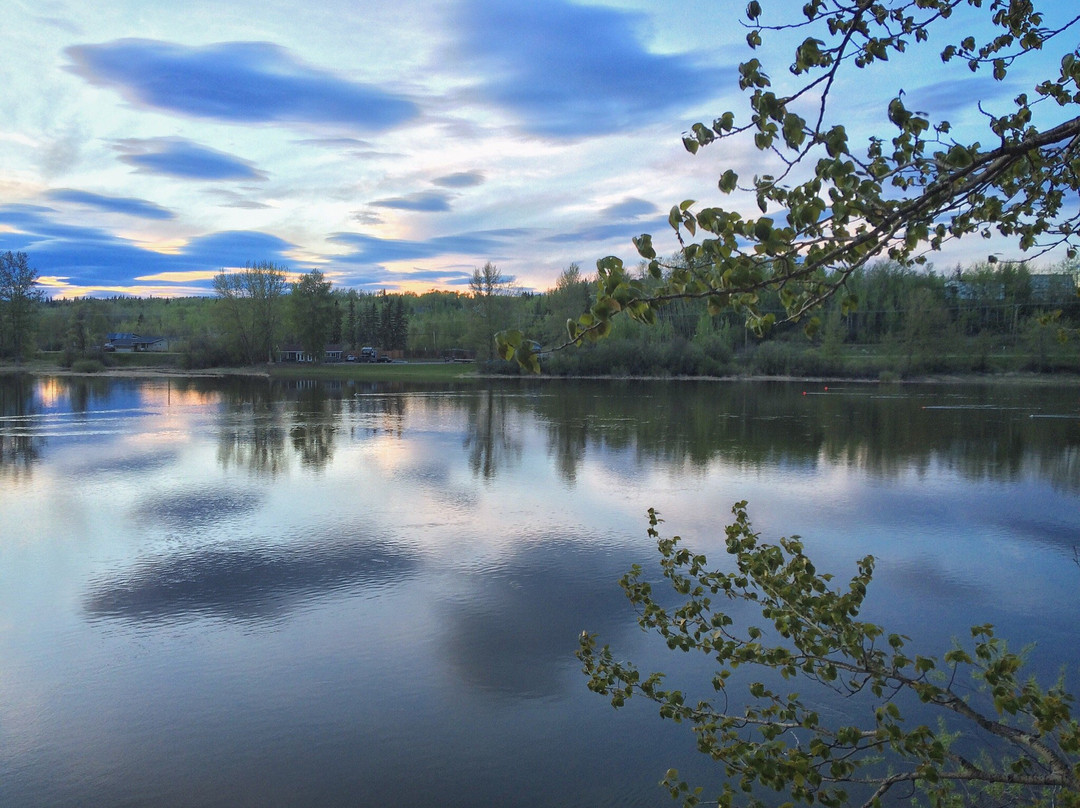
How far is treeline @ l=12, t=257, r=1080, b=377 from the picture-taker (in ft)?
223

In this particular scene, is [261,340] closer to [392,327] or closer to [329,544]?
[392,327]

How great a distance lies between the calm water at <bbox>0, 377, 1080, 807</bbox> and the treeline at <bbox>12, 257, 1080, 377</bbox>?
33.8 m

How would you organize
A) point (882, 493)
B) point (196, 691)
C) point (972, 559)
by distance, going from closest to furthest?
point (196, 691)
point (972, 559)
point (882, 493)

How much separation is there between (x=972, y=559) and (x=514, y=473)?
9605 mm

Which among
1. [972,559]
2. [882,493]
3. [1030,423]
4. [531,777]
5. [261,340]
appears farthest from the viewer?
[261,340]

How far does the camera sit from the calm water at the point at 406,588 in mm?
6332

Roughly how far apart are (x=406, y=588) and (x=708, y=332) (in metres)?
72.6

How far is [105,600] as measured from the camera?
957 cm

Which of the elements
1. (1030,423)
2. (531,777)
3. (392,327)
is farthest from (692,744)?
(392,327)

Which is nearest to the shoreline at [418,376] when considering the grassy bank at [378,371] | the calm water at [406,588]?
the grassy bank at [378,371]

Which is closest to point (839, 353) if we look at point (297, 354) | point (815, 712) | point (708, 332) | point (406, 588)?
point (708, 332)

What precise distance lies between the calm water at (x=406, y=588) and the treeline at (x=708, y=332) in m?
33.8

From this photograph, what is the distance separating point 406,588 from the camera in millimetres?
10000

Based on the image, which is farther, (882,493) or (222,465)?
(222,465)
